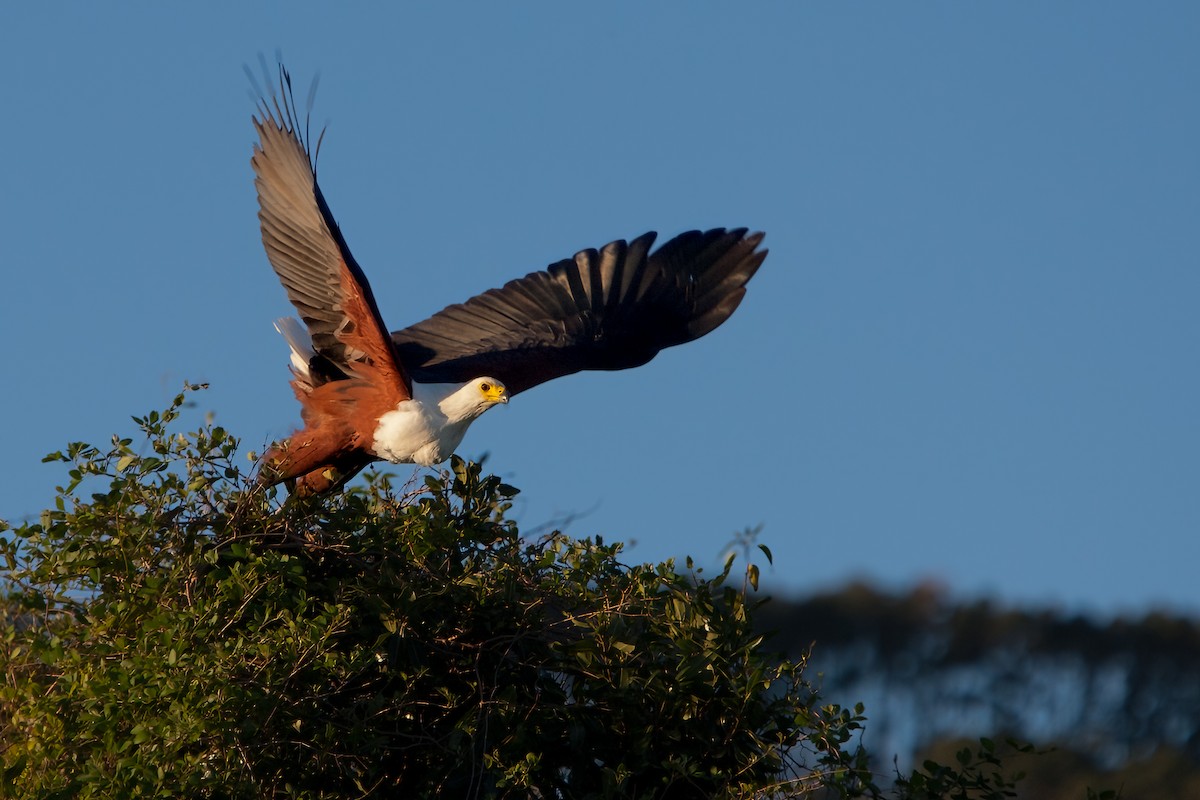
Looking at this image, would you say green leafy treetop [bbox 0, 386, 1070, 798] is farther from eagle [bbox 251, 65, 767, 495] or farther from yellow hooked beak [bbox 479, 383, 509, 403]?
yellow hooked beak [bbox 479, 383, 509, 403]

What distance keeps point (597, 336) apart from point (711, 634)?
3.97 m

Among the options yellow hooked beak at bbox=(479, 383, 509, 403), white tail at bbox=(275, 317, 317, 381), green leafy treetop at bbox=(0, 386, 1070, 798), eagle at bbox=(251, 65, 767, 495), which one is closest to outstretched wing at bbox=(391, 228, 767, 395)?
eagle at bbox=(251, 65, 767, 495)

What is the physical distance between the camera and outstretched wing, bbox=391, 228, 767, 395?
8.52 meters

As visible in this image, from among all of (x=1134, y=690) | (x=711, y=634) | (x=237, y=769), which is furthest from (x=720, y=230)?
(x=1134, y=690)

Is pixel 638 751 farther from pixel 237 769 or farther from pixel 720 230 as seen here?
pixel 720 230

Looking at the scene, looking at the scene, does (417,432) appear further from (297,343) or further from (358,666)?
(358,666)

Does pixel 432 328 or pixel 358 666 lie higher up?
pixel 432 328

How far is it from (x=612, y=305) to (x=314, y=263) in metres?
2.32

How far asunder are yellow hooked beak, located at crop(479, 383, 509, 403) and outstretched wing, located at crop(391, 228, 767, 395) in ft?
4.32

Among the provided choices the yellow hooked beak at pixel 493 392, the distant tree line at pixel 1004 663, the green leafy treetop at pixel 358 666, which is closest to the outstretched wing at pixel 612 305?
the yellow hooked beak at pixel 493 392

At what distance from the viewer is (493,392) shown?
277 inches

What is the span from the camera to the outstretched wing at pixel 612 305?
8516 mm

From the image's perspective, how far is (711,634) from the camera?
4785 mm

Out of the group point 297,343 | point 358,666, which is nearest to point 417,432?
point 297,343
